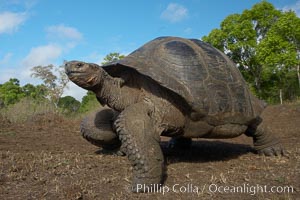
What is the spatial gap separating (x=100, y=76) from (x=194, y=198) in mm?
1831

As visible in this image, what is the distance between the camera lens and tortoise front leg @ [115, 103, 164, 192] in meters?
3.44

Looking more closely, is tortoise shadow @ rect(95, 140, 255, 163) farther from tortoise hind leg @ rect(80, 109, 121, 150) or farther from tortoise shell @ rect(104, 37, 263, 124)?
tortoise shell @ rect(104, 37, 263, 124)

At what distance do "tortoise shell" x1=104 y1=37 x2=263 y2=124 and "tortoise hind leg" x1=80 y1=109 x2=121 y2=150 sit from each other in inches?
33.1

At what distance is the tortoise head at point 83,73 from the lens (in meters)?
3.76

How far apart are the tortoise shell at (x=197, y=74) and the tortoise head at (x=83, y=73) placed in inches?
18.3

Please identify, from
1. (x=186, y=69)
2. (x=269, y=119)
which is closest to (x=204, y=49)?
(x=186, y=69)

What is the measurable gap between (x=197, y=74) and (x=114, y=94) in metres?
1.13

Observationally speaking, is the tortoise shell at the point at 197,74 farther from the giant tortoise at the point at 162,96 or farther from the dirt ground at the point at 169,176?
the dirt ground at the point at 169,176

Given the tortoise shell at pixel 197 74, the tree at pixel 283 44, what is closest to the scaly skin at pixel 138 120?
the tortoise shell at pixel 197 74

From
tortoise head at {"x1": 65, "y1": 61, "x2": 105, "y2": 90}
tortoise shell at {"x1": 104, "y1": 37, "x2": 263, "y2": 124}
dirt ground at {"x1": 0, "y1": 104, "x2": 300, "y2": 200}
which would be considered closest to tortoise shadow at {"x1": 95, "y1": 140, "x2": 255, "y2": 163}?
dirt ground at {"x1": 0, "y1": 104, "x2": 300, "y2": 200}

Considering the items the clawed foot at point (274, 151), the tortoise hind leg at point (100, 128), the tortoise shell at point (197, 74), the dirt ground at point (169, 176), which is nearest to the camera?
the dirt ground at point (169, 176)

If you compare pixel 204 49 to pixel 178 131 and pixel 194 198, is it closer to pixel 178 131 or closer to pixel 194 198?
pixel 178 131

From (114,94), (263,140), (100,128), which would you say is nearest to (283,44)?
(263,140)

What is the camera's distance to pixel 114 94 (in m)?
4.23
